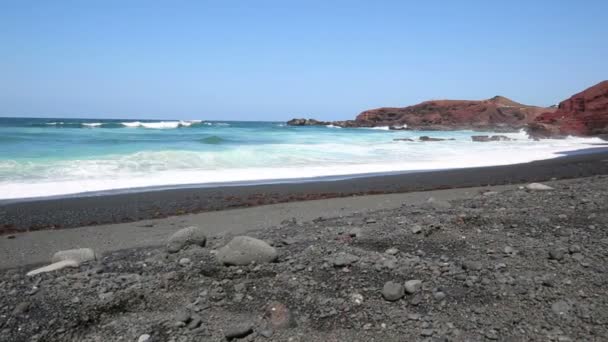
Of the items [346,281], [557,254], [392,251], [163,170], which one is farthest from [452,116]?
[346,281]

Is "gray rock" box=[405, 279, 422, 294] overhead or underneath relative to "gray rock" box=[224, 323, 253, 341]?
overhead

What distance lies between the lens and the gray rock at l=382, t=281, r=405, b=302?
3.31 meters

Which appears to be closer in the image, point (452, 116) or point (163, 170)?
point (163, 170)

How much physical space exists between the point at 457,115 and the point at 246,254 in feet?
257

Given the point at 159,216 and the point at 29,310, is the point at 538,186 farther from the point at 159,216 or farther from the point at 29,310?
the point at 29,310

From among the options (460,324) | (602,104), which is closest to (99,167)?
(460,324)

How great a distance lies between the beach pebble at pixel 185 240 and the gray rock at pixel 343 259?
168 centimetres

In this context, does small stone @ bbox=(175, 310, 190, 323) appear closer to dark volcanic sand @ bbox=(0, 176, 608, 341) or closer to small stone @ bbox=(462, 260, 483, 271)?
dark volcanic sand @ bbox=(0, 176, 608, 341)

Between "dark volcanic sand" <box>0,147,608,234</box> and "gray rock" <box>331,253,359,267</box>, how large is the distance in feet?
14.2

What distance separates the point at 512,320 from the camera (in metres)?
2.95

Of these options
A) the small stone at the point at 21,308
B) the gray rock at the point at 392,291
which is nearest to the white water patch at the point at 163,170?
the small stone at the point at 21,308

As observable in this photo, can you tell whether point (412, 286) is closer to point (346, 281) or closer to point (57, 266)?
point (346, 281)

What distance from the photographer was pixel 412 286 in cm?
341

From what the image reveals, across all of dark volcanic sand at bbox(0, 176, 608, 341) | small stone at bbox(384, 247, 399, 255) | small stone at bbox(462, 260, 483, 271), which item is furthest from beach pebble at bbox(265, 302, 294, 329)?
small stone at bbox(462, 260, 483, 271)
